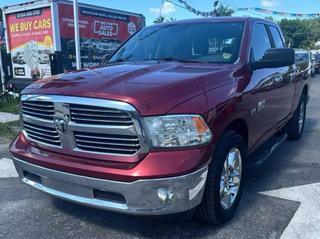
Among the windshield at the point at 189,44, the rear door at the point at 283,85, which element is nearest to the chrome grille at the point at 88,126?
the windshield at the point at 189,44

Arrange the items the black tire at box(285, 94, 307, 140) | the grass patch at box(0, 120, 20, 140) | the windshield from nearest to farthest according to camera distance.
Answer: the windshield, the black tire at box(285, 94, 307, 140), the grass patch at box(0, 120, 20, 140)

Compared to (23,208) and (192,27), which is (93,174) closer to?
(23,208)

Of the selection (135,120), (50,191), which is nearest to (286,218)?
(135,120)

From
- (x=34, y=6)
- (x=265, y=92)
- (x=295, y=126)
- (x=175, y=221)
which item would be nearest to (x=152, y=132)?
(x=175, y=221)

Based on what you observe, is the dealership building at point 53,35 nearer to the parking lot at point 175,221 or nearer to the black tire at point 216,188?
the parking lot at point 175,221

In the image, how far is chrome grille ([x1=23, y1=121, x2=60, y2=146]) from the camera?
314 cm

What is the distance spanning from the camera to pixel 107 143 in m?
2.85

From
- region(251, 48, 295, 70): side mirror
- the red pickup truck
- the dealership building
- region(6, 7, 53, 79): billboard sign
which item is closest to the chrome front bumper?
the red pickup truck

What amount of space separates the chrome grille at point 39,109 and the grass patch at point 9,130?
151 inches

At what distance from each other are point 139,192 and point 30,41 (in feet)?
27.8

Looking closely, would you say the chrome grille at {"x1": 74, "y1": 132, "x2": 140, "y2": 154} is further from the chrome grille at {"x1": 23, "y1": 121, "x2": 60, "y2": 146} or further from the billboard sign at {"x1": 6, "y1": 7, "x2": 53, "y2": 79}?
the billboard sign at {"x1": 6, "y1": 7, "x2": 53, "y2": 79}

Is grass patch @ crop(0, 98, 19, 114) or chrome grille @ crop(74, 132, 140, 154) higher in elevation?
chrome grille @ crop(74, 132, 140, 154)

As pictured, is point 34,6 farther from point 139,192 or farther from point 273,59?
point 139,192

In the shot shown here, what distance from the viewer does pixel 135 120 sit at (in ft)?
8.84
